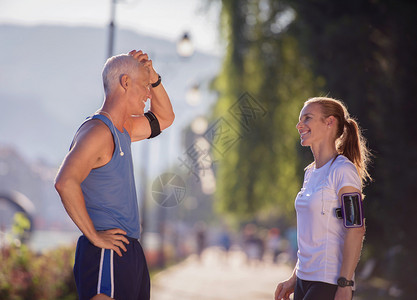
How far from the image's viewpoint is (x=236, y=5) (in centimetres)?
1686

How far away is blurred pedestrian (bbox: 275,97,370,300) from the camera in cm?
343

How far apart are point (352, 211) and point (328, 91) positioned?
34.6 feet

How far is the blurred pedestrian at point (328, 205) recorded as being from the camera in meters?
3.43

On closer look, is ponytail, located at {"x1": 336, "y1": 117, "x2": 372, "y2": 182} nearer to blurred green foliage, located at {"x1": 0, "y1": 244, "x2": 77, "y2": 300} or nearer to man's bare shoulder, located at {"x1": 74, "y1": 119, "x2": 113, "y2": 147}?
man's bare shoulder, located at {"x1": 74, "y1": 119, "x2": 113, "y2": 147}

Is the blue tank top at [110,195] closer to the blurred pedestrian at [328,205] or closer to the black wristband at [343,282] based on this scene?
the blurred pedestrian at [328,205]

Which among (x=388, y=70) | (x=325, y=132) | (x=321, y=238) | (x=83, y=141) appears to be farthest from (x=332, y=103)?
(x=388, y=70)

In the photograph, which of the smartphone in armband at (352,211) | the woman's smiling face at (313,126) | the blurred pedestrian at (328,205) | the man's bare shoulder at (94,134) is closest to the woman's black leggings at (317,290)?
the blurred pedestrian at (328,205)

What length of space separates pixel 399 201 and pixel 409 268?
1.27 m

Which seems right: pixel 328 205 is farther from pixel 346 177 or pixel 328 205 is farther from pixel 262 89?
pixel 262 89

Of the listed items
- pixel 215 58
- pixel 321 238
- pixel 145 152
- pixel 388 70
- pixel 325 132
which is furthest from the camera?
pixel 145 152

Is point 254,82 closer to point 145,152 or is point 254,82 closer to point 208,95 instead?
point 208,95

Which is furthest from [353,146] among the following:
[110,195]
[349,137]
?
[110,195]

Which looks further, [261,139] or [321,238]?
[261,139]

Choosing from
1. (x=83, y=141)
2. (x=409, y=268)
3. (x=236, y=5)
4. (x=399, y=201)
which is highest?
(x=236, y=5)
